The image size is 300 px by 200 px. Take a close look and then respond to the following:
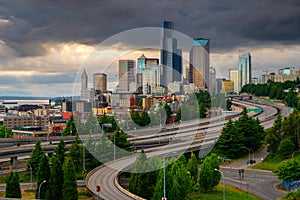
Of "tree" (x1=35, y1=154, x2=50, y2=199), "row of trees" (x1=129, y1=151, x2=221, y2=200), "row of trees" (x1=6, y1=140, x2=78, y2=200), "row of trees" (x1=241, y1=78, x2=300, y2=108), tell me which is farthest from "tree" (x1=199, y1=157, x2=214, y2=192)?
"row of trees" (x1=241, y1=78, x2=300, y2=108)

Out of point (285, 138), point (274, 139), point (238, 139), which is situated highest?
point (285, 138)

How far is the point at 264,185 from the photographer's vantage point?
111 feet

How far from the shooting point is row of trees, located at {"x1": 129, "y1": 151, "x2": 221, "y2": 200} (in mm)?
25594

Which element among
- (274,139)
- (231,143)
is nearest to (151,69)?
(231,143)

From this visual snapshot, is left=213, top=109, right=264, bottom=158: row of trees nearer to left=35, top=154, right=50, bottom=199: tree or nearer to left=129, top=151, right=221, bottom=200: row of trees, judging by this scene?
left=129, top=151, right=221, bottom=200: row of trees

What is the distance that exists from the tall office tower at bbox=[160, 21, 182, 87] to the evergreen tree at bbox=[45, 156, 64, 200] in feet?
44.8

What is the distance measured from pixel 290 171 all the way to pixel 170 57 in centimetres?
1706

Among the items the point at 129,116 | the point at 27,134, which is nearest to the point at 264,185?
the point at 129,116

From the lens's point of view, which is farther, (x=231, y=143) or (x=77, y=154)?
(x=231, y=143)

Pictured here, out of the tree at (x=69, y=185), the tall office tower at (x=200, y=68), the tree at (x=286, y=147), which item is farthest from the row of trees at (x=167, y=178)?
the tall office tower at (x=200, y=68)

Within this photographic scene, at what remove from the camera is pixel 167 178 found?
25875 millimetres

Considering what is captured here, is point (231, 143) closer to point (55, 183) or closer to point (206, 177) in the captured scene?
point (206, 177)

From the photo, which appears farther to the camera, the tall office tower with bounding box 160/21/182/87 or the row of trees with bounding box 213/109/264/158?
the row of trees with bounding box 213/109/264/158

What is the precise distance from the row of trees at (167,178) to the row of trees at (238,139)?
530 inches
